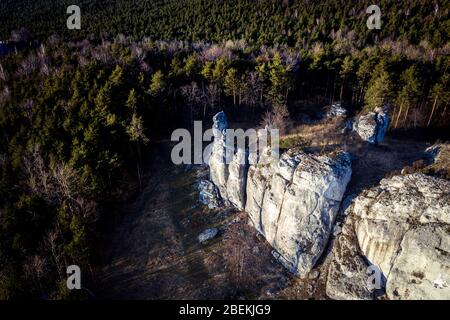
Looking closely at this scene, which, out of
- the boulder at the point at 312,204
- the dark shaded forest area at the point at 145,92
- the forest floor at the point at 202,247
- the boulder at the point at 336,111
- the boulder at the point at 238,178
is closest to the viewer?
the boulder at the point at 312,204

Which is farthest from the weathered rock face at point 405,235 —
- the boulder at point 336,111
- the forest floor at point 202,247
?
the boulder at point 336,111

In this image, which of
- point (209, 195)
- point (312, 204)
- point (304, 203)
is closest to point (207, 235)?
point (209, 195)

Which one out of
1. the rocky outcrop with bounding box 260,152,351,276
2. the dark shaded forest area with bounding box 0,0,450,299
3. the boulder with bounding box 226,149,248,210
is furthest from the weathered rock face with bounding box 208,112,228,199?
the rocky outcrop with bounding box 260,152,351,276

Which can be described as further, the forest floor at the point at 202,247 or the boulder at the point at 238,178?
the boulder at the point at 238,178

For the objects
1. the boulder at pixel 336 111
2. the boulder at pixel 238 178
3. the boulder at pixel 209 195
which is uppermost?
the boulder at pixel 336 111

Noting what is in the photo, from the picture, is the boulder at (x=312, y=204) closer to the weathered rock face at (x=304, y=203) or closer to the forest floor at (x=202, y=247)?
the weathered rock face at (x=304, y=203)

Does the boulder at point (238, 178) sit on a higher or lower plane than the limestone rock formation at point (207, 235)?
higher

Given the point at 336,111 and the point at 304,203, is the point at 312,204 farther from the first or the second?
the point at 336,111

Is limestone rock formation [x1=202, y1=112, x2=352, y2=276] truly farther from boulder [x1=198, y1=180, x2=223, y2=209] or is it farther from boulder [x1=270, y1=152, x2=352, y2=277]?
boulder [x1=198, y1=180, x2=223, y2=209]
